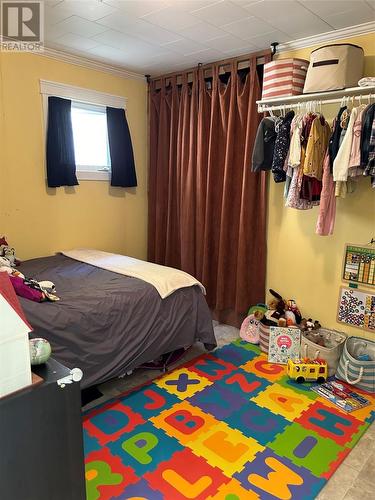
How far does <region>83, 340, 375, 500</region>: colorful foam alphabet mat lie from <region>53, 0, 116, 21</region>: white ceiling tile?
256 cm

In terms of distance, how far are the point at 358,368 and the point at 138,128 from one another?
10.5ft

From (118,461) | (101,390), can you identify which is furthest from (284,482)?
(101,390)

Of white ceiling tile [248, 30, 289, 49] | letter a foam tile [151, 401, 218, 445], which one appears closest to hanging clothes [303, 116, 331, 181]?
white ceiling tile [248, 30, 289, 49]

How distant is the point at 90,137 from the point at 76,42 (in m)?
Result: 0.95

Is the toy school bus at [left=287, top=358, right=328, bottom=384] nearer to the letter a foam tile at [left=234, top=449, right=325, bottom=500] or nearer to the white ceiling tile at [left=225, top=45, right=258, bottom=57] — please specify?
the letter a foam tile at [left=234, top=449, right=325, bottom=500]

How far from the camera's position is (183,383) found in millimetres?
2615

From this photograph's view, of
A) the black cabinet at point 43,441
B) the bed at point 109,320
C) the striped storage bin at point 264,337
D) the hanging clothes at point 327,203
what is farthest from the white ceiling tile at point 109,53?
the black cabinet at point 43,441

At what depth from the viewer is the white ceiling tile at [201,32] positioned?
2.65 m

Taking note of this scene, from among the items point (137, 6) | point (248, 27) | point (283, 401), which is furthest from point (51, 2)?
point (283, 401)

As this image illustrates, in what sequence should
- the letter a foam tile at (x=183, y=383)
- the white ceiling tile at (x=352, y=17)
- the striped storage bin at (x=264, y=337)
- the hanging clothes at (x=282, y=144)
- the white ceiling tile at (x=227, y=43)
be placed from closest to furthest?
the white ceiling tile at (x=352, y=17)
the letter a foam tile at (x=183, y=383)
the hanging clothes at (x=282, y=144)
the white ceiling tile at (x=227, y=43)
the striped storage bin at (x=264, y=337)

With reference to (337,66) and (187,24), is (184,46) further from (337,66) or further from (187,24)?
(337,66)

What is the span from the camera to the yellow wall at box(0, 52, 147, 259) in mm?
3131

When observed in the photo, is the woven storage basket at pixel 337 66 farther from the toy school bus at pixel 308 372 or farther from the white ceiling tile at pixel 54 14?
the toy school bus at pixel 308 372

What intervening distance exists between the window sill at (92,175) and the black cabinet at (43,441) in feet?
8.88
